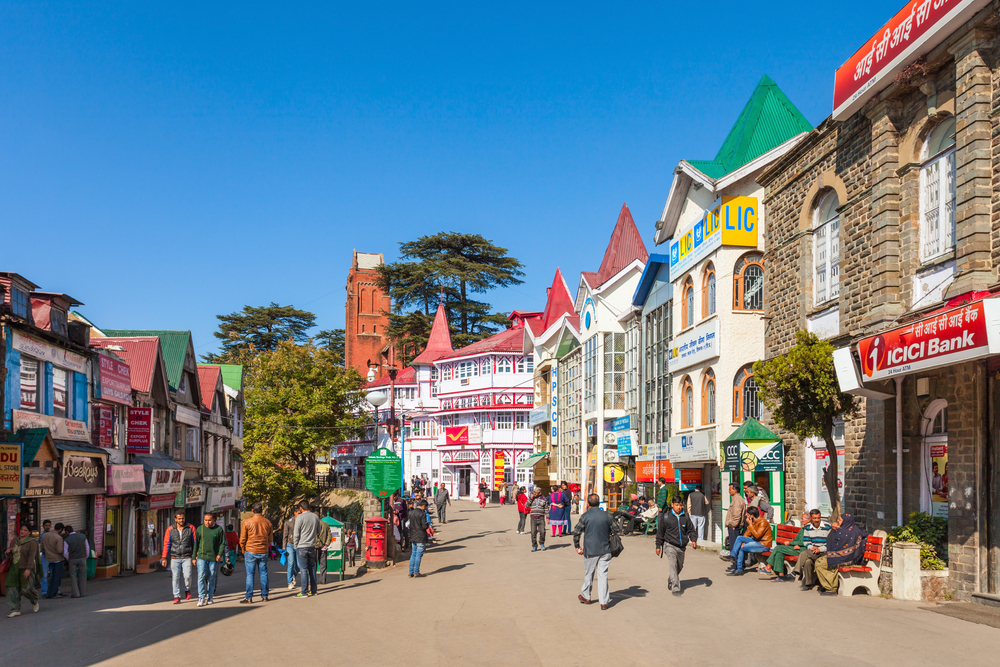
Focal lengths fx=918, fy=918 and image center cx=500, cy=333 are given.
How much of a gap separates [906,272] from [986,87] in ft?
11.0

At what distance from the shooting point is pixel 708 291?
85.1 feet

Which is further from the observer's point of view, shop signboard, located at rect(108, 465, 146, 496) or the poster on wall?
shop signboard, located at rect(108, 465, 146, 496)

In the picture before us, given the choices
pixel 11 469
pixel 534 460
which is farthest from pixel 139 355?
pixel 534 460

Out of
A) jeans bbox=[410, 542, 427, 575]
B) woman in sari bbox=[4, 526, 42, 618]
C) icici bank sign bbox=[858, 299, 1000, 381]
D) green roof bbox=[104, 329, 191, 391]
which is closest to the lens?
icici bank sign bbox=[858, 299, 1000, 381]

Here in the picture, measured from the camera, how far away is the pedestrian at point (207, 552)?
14984 mm

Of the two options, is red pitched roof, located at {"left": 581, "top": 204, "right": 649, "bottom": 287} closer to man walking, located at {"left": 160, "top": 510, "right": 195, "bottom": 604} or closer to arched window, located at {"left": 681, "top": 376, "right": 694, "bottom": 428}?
arched window, located at {"left": 681, "top": 376, "right": 694, "bottom": 428}

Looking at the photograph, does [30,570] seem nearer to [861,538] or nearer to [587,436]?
[861,538]

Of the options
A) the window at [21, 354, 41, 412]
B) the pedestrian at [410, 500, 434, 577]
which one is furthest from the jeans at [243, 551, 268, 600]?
the window at [21, 354, 41, 412]

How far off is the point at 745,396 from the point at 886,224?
9.46 m

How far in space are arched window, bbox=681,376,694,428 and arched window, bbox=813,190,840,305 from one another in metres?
9.18

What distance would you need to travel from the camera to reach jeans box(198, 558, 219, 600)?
15.0 meters

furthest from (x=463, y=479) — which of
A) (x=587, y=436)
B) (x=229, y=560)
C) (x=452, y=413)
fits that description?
(x=229, y=560)

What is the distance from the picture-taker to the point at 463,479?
71812mm

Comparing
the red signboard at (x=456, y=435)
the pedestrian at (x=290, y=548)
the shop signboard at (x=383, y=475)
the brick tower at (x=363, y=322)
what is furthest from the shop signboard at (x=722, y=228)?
the brick tower at (x=363, y=322)
